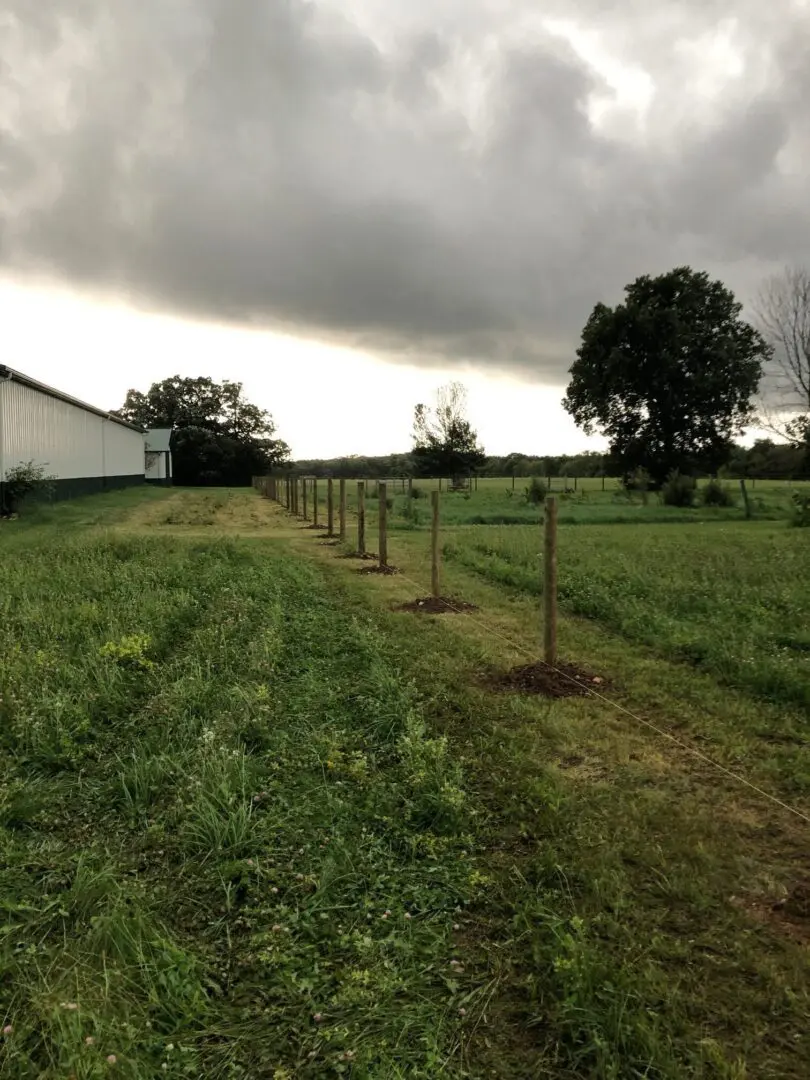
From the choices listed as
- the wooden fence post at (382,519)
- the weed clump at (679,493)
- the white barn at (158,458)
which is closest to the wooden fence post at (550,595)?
the wooden fence post at (382,519)

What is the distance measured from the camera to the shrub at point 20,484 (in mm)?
22734

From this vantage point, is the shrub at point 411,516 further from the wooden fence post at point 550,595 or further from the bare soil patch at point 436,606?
the wooden fence post at point 550,595

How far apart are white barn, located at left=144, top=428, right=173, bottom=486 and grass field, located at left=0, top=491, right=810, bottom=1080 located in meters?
60.7

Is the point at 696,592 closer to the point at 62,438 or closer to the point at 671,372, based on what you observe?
the point at 62,438

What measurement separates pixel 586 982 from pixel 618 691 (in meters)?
3.71

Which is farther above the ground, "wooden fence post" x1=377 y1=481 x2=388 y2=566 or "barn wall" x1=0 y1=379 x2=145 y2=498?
"barn wall" x1=0 y1=379 x2=145 y2=498

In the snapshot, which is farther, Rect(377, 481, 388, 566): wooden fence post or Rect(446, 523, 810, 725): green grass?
Rect(377, 481, 388, 566): wooden fence post

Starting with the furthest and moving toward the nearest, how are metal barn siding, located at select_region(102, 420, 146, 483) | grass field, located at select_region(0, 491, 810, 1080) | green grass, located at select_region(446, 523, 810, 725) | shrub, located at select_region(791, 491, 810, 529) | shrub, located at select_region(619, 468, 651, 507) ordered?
metal barn siding, located at select_region(102, 420, 146, 483) < shrub, located at select_region(619, 468, 651, 507) < shrub, located at select_region(791, 491, 810, 529) < green grass, located at select_region(446, 523, 810, 725) < grass field, located at select_region(0, 491, 810, 1080)

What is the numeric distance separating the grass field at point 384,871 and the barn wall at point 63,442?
19553mm

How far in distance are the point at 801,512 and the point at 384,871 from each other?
79.0 ft

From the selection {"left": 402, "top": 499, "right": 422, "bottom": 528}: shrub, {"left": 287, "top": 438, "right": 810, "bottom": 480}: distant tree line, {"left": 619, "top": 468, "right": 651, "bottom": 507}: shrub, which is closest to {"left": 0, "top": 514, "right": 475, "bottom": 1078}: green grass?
{"left": 402, "top": 499, "right": 422, "bottom": 528}: shrub

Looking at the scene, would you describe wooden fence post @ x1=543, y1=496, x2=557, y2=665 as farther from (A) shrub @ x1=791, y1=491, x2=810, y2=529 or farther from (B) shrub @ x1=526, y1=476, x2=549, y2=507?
(B) shrub @ x1=526, y1=476, x2=549, y2=507

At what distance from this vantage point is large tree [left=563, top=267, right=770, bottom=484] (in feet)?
136

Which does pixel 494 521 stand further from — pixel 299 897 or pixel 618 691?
pixel 299 897
